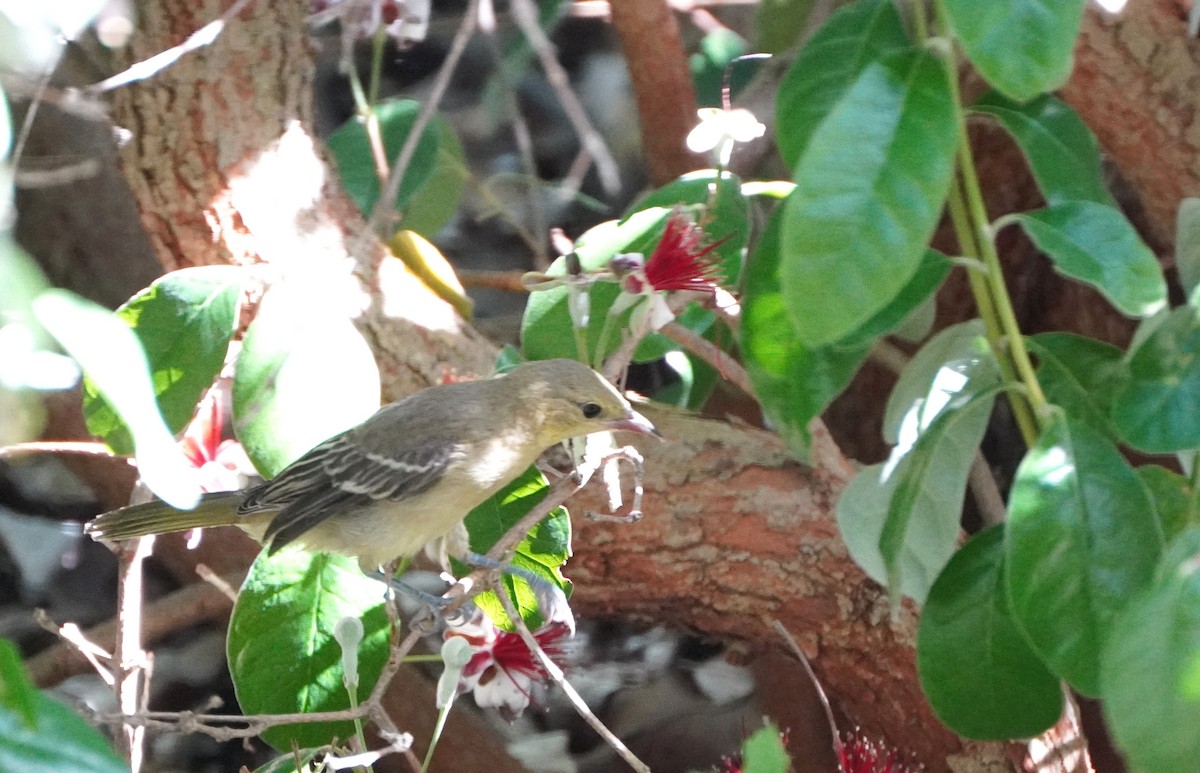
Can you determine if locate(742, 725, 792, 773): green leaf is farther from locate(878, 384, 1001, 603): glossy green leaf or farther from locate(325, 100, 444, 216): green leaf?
locate(325, 100, 444, 216): green leaf

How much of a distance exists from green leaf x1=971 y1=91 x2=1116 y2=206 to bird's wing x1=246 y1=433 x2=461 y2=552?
2.39ft

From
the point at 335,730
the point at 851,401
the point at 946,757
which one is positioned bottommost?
the point at 946,757

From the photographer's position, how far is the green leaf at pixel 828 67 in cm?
111

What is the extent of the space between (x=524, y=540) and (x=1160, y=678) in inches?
30.6

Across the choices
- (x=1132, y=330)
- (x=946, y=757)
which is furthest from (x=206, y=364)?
(x=1132, y=330)

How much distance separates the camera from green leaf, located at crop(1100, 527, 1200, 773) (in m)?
0.65

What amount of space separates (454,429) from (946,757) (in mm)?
836

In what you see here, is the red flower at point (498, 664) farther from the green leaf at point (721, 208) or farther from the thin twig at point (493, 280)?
the thin twig at point (493, 280)

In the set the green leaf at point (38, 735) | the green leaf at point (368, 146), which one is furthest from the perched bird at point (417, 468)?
the green leaf at point (38, 735)

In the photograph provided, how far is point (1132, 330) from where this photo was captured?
1.96 m

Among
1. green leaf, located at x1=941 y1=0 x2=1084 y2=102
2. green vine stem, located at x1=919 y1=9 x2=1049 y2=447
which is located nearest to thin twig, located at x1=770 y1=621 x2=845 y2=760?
green vine stem, located at x1=919 y1=9 x2=1049 y2=447

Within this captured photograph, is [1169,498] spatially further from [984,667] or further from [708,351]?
[708,351]

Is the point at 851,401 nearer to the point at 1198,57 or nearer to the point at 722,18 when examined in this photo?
the point at 1198,57

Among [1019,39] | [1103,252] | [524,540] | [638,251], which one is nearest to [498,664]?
[524,540]
